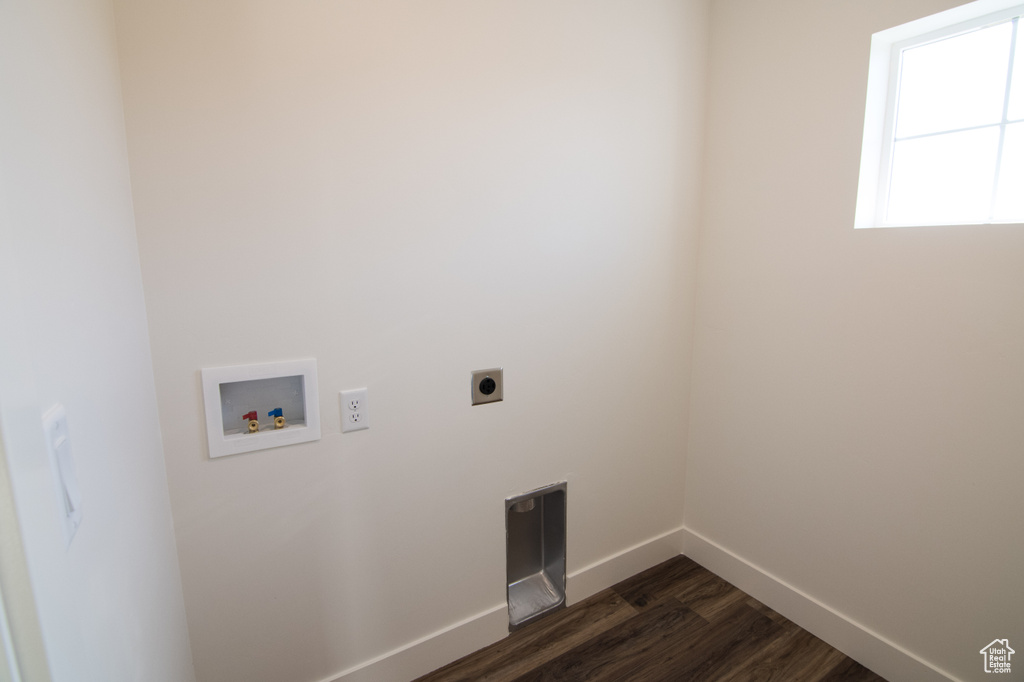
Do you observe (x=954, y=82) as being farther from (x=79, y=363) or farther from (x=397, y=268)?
(x=79, y=363)

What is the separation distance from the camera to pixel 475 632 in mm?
1686

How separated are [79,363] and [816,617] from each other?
230 cm

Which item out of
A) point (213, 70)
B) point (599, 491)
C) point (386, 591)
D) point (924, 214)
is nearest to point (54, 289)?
point (213, 70)

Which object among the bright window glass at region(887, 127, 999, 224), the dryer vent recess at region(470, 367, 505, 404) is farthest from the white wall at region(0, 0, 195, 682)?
the bright window glass at region(887, 127, 999, 224)

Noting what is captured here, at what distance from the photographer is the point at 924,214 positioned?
1527mm

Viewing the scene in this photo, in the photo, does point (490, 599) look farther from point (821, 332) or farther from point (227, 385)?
point (821, 332)

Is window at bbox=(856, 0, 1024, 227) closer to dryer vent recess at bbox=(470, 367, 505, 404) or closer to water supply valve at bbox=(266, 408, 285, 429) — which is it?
dryer vent recess at bbox=(470, 367, 505, 404)

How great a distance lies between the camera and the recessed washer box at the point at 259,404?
1178 millimetres

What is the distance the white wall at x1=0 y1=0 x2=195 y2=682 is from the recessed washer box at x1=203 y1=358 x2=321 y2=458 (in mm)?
125

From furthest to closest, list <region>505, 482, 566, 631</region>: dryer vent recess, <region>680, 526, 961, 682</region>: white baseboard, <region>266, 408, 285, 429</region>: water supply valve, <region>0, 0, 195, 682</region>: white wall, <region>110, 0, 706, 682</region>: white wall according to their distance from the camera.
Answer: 1. <region>505, 482, 566, 631</region>: dryer vent recess
2. <region>680, 526, 961, 682</region>: white baseboard
3. <region>266, 408, 285, 429</region>: water supply valve
4. <region>110, 0, 706, 682</region>: white wall
5. <region>0, 0, 195, 682</region>: white wall

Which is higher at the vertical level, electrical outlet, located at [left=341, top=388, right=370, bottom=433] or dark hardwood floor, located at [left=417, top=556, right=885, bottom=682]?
electrical outlet, located at [left=341, top=388, right=370, bottom=433]

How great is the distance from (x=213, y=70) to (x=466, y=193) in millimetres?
694

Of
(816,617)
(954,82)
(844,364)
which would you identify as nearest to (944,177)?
(954,82)

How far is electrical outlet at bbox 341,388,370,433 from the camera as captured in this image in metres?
1.34
